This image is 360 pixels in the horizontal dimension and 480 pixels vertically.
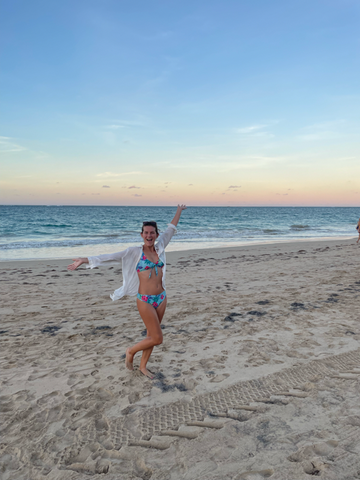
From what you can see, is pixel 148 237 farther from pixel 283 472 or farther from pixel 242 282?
pixel 242 282

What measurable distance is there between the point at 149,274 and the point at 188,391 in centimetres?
141

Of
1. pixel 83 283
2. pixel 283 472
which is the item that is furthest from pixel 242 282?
pixel 283 472

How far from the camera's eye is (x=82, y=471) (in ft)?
8.31

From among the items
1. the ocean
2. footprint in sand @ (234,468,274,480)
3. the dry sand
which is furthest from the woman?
the ocean

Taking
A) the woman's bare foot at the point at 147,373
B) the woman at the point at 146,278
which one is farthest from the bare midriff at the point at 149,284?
the woman's bare foot at the point at 147,373

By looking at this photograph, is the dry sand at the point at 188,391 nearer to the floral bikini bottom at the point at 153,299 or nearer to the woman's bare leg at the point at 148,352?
the woman's bare leg at the point at 148,352

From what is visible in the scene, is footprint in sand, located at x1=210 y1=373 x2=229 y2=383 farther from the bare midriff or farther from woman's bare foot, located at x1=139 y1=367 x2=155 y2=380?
the bare midriff

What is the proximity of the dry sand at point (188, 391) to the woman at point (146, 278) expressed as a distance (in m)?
0.56

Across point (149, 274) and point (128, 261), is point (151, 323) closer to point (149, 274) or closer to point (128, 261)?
point (149, 274)

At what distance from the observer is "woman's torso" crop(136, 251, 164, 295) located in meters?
3.84

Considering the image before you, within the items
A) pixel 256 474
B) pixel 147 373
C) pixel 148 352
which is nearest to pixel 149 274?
pixel 148 352

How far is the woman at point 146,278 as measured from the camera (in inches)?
149

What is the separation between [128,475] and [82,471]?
38 cm

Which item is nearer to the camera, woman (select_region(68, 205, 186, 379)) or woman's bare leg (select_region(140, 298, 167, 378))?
woman (select_region(68, 205, 186, 379))
